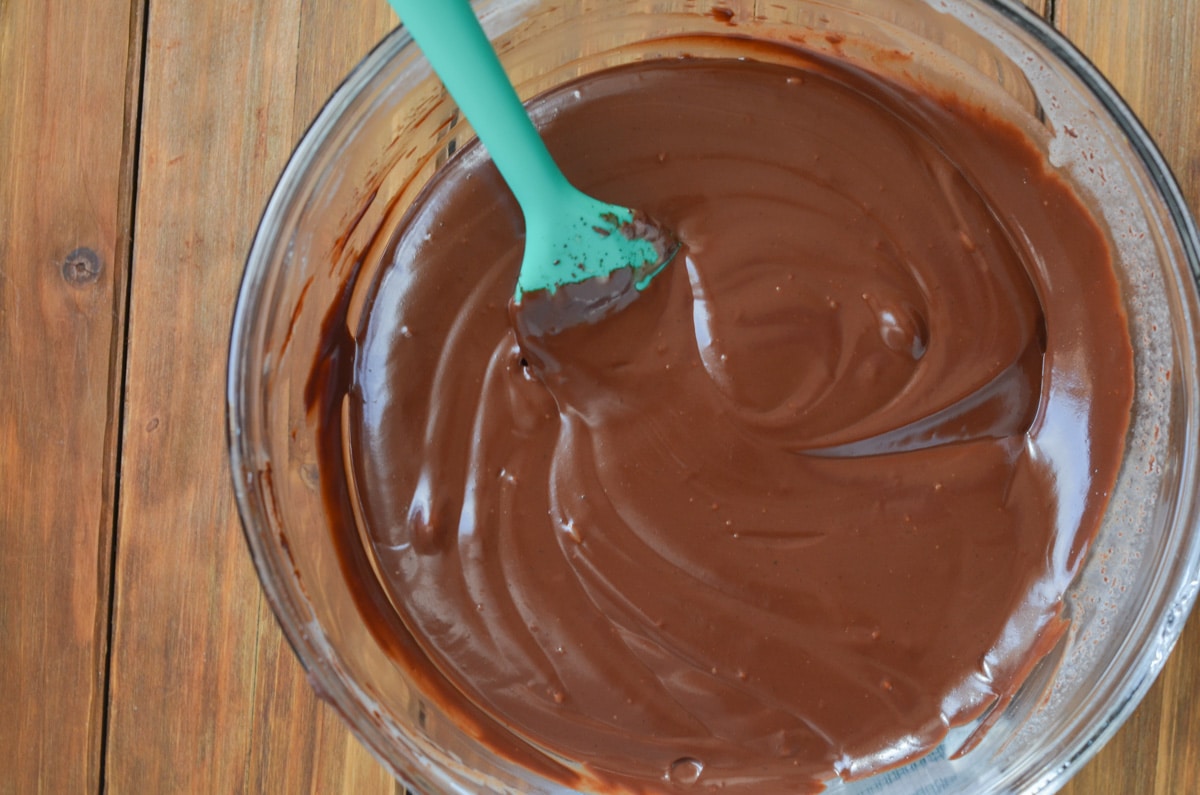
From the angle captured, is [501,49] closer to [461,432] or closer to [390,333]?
[390,333]

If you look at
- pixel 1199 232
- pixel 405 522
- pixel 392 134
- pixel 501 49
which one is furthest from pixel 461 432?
pixel 1199 232

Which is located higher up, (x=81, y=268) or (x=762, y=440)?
(x=81, y=268)

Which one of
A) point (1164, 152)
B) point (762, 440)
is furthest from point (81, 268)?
point (1164, 152)

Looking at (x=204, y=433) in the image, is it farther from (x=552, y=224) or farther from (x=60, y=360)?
(x=552, y=224)

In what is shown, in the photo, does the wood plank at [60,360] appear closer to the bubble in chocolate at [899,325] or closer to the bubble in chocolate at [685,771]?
the bubble in chocolate at [685,771]

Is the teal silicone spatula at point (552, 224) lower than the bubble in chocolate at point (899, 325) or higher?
higher

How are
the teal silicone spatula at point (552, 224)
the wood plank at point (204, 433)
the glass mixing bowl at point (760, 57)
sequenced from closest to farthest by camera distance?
the teal silicone spatula at point (552, 224) < the glass mixing bowl at point (760, 57) < the wood plank at point (204, 433)

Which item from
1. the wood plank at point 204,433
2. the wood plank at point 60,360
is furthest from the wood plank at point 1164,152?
the wood plank at point 60,360
